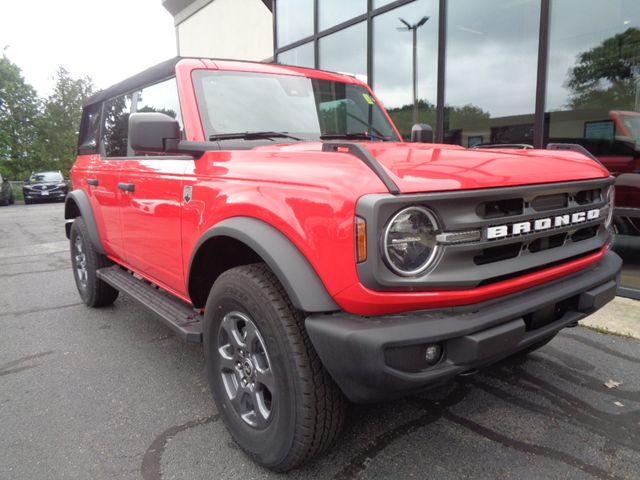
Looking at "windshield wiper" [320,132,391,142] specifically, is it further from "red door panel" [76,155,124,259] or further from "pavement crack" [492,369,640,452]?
"pavement crack" [492,369,640,452]

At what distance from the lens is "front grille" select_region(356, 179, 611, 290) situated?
154 cm

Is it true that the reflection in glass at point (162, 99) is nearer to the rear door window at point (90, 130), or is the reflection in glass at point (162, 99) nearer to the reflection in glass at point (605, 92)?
the rear door window at point (90, 130)

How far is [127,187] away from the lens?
10.5 ft

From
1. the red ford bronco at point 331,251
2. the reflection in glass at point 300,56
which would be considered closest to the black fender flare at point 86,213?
the red ford bronco at point 331,251

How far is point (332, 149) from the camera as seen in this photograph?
77.1 inches

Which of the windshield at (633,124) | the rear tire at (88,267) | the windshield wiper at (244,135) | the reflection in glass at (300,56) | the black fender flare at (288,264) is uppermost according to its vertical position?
the reflection in glass at (300,56)

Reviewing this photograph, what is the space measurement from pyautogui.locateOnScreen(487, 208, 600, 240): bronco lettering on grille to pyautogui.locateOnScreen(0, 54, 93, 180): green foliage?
1319 inches

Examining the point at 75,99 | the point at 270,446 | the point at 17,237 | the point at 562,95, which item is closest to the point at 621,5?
the point at 562,95

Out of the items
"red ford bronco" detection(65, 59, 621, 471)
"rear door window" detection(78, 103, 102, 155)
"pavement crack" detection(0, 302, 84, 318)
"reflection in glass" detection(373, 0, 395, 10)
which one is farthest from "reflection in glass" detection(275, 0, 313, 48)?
"red ford bronco" detection(65, 59, 621, 471)

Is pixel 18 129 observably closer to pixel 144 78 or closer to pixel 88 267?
pixel 88 267

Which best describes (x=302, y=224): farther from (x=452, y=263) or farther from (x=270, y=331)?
(x=452, y=263)

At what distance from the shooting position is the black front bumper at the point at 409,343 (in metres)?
1.51

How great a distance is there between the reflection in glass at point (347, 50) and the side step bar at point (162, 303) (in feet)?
17.0

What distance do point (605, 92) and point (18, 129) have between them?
35.1 m
